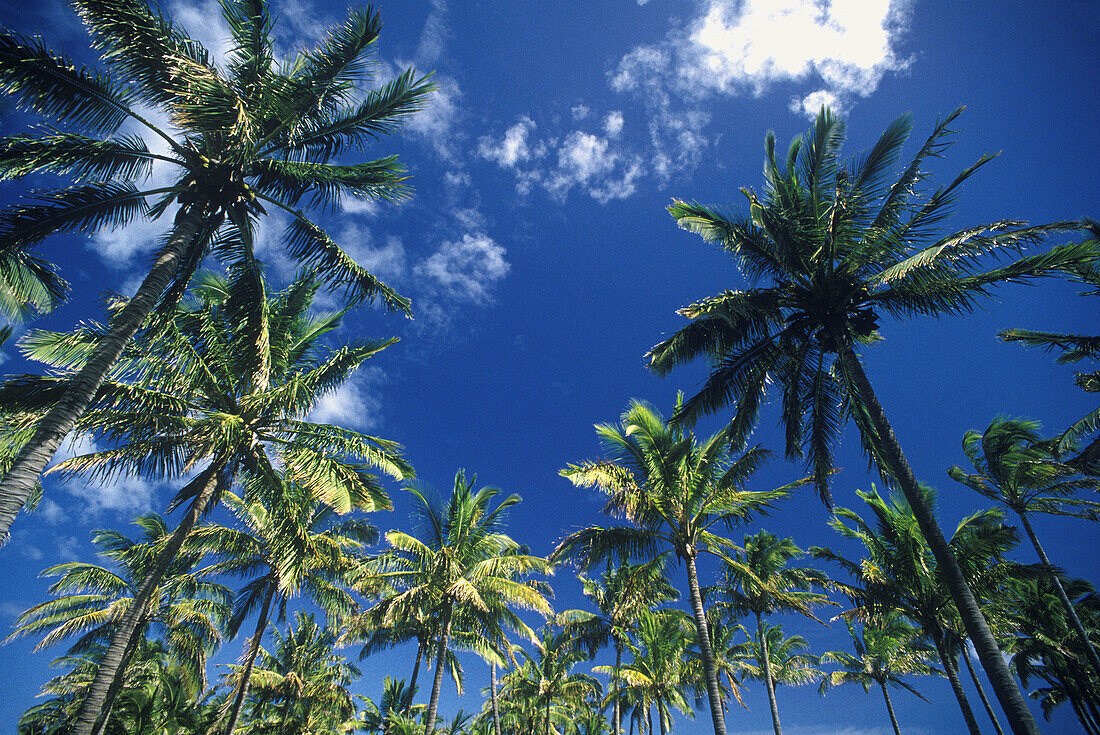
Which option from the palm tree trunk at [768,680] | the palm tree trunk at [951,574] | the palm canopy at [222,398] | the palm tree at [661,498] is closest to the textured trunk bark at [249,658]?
the palm canopy at [222,398]

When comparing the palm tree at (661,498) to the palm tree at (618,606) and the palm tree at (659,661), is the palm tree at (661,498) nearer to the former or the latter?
the palm tree at (618,606)

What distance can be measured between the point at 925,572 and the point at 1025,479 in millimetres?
6643

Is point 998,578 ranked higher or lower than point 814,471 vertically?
lower

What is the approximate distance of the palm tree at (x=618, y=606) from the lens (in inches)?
533

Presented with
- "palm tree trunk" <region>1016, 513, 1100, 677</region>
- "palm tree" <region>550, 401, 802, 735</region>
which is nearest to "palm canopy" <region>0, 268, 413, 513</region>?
"palm tree" <region>550, 401, 802, 735</region>

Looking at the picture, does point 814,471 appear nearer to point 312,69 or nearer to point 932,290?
point 932,290

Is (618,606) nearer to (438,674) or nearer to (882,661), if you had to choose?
(438,674)

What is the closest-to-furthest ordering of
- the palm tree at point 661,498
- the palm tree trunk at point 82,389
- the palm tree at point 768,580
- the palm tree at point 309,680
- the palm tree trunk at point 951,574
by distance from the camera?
the palm tree trunk at point 82,389, the palm tree trunk at point 951,574, the palm tree at point 661,498, the palm tree at point 768,580, the palm tree at point 309,680

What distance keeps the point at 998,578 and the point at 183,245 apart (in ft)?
74.4

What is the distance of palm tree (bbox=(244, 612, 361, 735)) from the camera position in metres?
23.0

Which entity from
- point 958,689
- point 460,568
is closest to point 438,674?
point 460,568

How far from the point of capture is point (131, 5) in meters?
6.39

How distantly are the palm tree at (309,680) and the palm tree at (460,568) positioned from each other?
10600mm

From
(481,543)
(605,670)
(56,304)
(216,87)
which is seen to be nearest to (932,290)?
(216,87)
